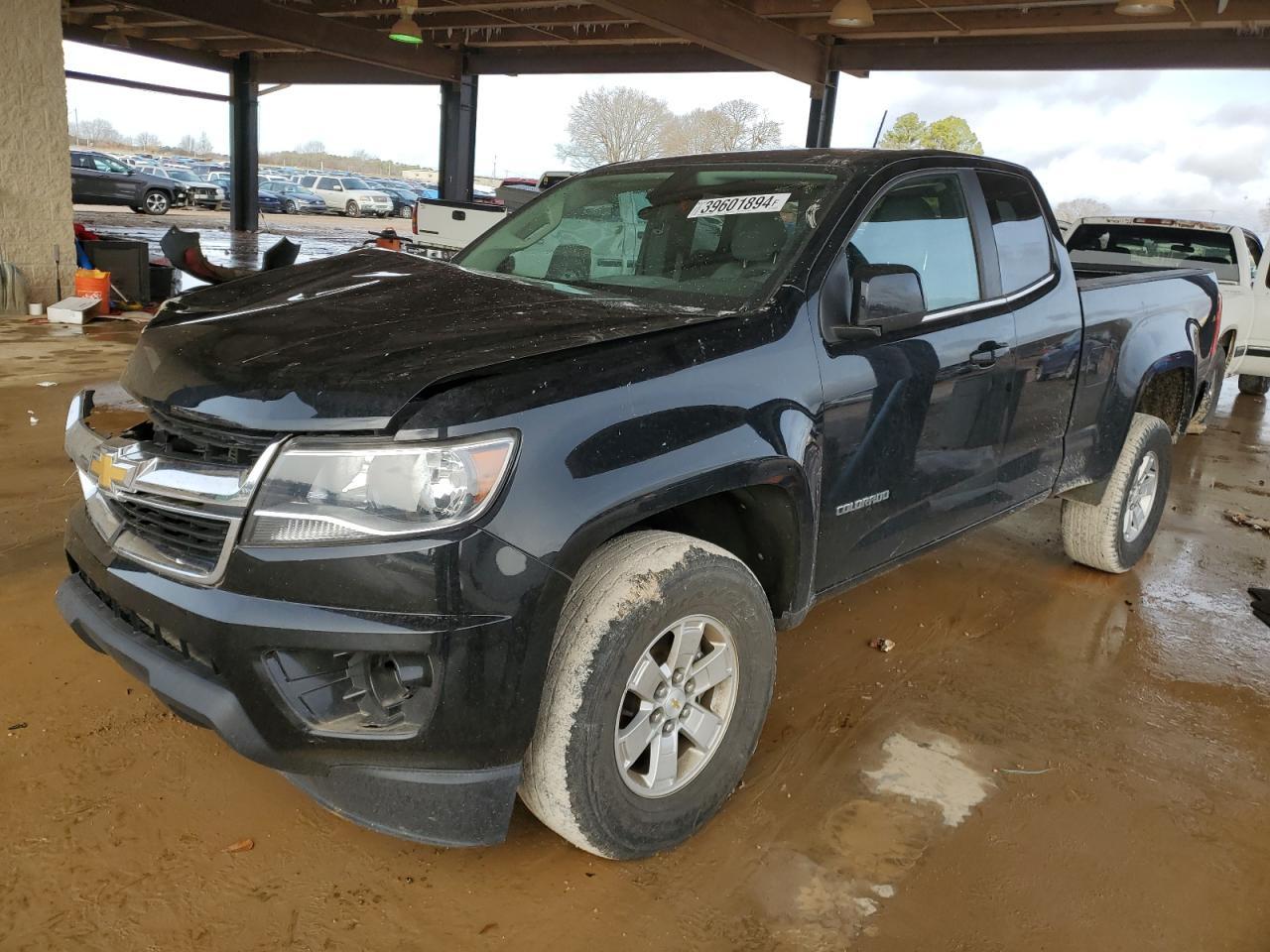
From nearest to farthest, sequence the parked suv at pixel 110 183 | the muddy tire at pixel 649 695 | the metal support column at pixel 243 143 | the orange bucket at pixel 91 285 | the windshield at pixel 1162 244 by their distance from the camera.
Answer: the muddy tire at pixel 649 695 < the windshield at pixel 1162 244 < the orange bucket at pixel 91 285 < the metal support column at pixel 243 143 < the parked suv at pixel 110 183

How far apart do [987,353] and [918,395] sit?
0.46 metres

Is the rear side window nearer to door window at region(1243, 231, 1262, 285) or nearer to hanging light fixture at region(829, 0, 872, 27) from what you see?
door window at region(1243, 231, 1262, 285)

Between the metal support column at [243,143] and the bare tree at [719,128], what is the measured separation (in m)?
28.9

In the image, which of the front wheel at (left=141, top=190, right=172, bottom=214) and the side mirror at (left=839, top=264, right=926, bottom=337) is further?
the front wheel at (left=141, top=190, right=172, bottom=214)

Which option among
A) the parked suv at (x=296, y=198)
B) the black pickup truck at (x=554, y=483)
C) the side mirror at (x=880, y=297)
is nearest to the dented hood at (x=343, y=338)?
the black pickup truck at (x=554, y=483)

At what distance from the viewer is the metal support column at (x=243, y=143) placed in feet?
83.4

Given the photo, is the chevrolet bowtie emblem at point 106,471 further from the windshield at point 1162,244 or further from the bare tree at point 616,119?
the bare tree at point 616,119

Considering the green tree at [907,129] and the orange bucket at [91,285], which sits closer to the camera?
the orange bucket at [91,285]

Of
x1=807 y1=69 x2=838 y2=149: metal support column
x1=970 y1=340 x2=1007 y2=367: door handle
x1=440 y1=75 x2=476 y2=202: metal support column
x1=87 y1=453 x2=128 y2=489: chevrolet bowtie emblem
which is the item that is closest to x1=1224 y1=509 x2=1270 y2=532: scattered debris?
x1=970 y1=340 x2=1007 y2=367: door handle

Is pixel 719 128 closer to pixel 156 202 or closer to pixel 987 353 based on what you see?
pixel 156 202

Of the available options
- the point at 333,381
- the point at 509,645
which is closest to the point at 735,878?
the point at 509,645

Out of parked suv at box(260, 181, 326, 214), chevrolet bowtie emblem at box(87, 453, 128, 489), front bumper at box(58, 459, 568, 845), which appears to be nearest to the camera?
front bumper at box(58, 459, 568, 845)

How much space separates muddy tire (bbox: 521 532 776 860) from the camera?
220 cm

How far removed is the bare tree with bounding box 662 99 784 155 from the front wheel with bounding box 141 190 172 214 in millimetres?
27513
